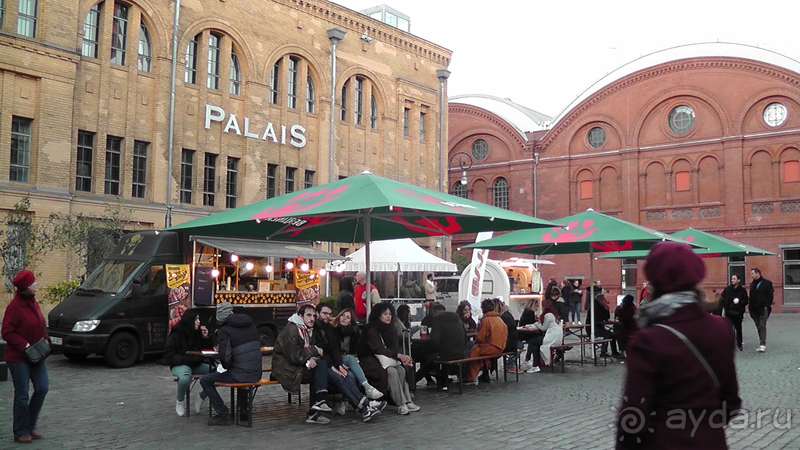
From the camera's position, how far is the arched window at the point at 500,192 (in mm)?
44562

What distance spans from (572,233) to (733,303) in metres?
5.42

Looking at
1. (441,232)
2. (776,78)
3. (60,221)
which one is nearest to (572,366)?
(441,232)

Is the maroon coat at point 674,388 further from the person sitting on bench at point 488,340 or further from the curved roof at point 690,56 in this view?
the curved roof at point 690,56

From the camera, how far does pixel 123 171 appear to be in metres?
24.0

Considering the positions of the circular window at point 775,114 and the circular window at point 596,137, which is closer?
the circular window at point 775,114

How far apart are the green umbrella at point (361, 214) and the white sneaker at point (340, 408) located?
1.82 metres

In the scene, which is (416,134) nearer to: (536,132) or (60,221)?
(536,132)

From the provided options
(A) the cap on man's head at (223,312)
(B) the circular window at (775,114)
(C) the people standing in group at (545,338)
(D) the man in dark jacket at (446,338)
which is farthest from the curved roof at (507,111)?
(A) the cap on man's head at (223,312)

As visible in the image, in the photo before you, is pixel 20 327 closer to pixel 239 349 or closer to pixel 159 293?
pixel 239 349

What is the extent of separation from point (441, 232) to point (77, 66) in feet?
51.6

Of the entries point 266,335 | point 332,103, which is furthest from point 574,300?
point 332,103

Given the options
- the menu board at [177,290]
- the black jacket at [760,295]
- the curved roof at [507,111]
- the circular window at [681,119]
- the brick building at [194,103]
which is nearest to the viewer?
the menu board at [177,290]

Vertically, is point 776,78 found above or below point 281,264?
above

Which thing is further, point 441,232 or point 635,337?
point 441,232
